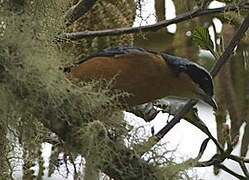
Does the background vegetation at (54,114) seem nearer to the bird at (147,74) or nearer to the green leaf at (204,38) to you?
the bird at (147,74)

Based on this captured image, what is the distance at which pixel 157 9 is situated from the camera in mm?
813

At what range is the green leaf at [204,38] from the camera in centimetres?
79

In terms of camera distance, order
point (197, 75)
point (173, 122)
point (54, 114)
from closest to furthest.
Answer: point (54, 114) < point (173, 122) < point (197, 75)

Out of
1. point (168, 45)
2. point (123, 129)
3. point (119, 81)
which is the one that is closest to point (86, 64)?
point (119, 81)

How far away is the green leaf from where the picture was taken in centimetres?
79

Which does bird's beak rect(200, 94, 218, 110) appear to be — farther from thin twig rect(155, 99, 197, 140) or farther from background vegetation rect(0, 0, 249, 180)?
background vegetation rect(0, 0, 249, 180)

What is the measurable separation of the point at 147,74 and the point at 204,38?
10 centimetres

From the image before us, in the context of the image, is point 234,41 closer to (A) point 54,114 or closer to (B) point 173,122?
(B) point 173,122

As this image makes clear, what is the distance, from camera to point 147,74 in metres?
0.75

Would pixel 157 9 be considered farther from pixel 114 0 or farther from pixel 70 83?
pixel 70 83

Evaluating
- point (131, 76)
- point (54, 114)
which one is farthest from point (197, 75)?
point (54, 114)

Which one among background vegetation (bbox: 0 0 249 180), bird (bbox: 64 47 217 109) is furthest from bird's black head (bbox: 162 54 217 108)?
background vegetation (bbox: 0 0 249 180)

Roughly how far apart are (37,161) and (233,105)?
427 millimetres

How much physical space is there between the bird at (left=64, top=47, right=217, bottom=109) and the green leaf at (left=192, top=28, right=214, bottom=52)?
0.11 feet
